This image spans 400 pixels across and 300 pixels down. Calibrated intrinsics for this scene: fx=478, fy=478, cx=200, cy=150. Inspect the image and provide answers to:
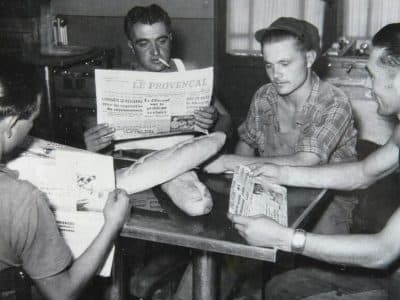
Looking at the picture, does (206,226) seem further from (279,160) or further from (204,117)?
(204,117)

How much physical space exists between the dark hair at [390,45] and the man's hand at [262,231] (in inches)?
28.1

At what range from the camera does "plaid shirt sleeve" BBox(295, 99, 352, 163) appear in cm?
222

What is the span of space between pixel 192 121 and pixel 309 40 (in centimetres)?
74

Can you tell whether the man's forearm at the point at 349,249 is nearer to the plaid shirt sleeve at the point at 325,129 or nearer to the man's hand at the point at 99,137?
the plaid shirt sleeve at the point at 325,129

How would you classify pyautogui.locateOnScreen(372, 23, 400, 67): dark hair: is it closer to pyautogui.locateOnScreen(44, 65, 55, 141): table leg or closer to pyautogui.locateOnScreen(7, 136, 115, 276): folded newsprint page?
pyautogui.locateOnScreen(7, 136, 115, 276): folded newsprint page

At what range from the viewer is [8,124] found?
136 centimetres

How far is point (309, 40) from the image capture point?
2469mm

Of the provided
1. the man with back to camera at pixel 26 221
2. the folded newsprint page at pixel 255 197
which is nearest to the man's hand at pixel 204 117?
the folded newsprint page at pixel 255 197

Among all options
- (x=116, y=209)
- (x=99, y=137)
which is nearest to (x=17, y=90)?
(x=116, y=209)

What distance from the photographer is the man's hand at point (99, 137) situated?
88.9 inches

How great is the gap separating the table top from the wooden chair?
0.34m

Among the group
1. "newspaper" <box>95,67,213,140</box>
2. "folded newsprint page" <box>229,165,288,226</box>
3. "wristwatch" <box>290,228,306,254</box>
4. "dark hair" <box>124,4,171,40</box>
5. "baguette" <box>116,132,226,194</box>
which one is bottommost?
"wristwatch" <box>290,228,306,254</box>

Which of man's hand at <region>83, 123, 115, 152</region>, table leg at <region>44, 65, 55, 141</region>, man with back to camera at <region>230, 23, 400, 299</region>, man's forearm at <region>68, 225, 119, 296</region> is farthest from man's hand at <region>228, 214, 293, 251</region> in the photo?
table leg at <region>44, 65, 55, 141</region>

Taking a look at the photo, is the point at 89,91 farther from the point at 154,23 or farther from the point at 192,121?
the point at 192,121
